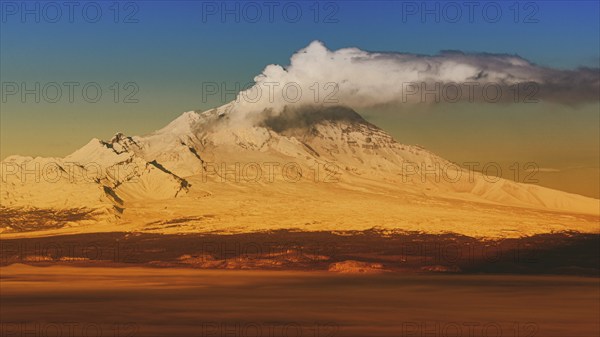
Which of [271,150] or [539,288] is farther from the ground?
[271,150]

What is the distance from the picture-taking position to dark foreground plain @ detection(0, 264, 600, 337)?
28331 mm

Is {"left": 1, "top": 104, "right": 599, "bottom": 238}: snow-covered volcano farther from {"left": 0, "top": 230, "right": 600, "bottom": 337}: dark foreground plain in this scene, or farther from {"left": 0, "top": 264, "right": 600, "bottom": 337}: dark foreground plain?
{"left": 0, "top": 264, "right": 600, "bottom": 337}: dark foreground plain

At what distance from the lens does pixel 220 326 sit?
1131 inches

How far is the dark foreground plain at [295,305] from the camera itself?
28331 mm

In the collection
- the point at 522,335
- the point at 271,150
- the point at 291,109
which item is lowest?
the point at 522,335

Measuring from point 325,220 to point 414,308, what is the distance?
241 feet

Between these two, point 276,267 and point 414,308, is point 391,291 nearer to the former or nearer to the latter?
point 414,308

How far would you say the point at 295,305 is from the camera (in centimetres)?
3556

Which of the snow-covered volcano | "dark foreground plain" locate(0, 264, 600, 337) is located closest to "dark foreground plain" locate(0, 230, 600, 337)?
"dark foreground plain" locate(0, 264, 600, 337)

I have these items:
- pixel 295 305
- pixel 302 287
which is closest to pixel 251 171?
pixel 302 287

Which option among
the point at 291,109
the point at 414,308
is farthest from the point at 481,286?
the point at 291,109

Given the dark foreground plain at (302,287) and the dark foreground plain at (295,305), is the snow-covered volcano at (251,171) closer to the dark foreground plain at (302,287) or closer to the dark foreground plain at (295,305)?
the dark foreground plain at (302,287)

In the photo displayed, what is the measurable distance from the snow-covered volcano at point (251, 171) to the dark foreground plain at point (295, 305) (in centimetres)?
5601

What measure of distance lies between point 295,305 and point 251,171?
117 m
